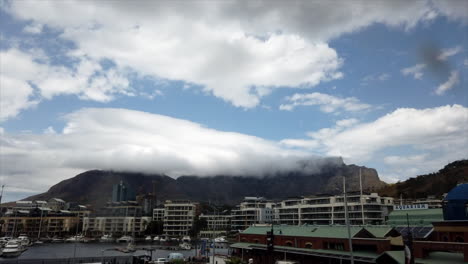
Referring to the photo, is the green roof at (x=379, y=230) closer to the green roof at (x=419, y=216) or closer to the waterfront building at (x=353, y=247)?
the waterfront building at (x=353, y=247)

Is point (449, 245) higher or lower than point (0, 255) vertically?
higher

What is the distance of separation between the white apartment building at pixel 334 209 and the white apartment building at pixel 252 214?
1645 centimetres

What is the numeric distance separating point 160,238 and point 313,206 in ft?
284

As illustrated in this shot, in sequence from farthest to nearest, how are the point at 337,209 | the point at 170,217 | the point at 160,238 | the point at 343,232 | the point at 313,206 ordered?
the point at 170,217
the point at 160,238
the point at 313,206
the point at 337,209
the point at 343,232

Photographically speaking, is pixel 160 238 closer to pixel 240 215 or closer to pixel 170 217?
pixel 170 217

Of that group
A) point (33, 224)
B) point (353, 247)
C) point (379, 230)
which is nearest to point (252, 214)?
point (33, 224)

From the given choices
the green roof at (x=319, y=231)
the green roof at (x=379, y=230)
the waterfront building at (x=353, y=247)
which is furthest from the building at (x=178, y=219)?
the green roof at (x=379, y=230)

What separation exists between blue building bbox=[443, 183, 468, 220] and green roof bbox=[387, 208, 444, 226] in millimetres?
15854

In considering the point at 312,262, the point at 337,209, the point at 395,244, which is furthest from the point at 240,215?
the point at 395,244

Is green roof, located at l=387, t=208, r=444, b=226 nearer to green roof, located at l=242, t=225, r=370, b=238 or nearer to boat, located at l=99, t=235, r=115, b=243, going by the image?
green roof, located at l=242, t=225, r=370, b=238

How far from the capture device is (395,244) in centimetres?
4909

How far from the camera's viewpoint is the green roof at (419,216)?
65312 millimetres

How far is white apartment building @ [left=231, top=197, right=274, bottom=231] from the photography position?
552ft

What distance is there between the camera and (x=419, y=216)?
6850cm
